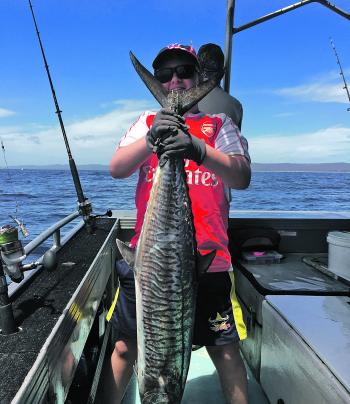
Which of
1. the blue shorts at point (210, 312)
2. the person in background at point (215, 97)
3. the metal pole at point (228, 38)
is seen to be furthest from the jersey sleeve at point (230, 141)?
the metal pole at point (228, 38)

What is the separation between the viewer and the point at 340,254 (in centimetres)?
312

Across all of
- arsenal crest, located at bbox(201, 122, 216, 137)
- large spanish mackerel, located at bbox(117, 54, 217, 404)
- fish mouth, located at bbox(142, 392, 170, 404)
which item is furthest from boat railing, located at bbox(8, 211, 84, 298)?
arsenal crest, located at bbox(201, 122, 216, 137)

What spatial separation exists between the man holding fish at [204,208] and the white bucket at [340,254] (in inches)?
54.6

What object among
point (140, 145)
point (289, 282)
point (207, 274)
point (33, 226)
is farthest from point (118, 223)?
point (33, 226)

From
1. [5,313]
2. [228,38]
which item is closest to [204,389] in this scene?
[5,313]

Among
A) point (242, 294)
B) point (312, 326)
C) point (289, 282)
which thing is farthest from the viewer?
point (242, 294)

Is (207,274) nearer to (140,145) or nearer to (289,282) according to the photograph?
(140,145)

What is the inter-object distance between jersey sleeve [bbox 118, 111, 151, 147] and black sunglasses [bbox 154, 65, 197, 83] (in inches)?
9.1

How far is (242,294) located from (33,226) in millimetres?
9490

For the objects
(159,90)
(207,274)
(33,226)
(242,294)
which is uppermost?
(159,90)

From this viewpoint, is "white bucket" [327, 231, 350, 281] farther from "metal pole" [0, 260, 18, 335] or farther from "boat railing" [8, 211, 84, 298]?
"metal pole" [0, 260, 18, 335]

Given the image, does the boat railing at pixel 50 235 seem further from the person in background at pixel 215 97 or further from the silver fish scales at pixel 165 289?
the person in background at pixel 215 97

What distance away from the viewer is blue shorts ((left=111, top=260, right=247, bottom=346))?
2035mm

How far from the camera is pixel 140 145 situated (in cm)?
166
